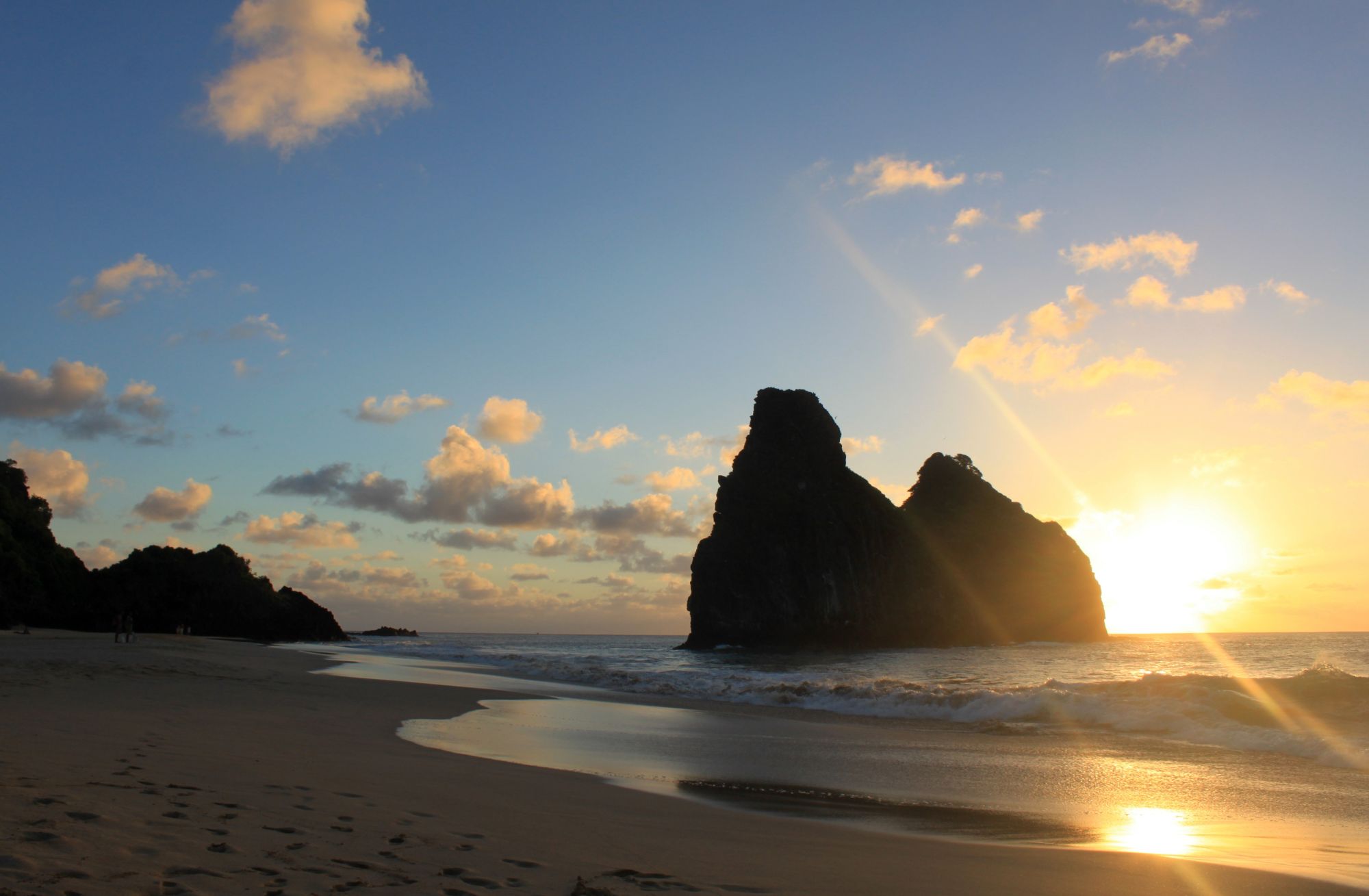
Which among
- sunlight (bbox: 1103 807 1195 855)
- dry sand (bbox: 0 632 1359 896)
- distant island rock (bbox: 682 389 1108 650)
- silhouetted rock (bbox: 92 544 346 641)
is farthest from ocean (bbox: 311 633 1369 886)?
distant island rock (bbox: 682 389 1108 650)

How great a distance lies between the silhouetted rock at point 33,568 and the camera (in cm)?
5412

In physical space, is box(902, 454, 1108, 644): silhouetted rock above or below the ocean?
above

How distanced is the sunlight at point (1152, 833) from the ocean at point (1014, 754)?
0.03m

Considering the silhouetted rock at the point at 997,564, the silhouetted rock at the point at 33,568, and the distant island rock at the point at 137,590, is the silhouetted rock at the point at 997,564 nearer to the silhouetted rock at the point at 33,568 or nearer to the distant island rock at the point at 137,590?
the distant island rock at the point at 137,590

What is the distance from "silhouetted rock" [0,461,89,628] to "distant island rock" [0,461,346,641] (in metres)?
0.06

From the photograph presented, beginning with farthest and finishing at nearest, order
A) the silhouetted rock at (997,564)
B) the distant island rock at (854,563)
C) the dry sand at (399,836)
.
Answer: the silhouetted rock at (997,564) → the distant island rock at (854,563) → the dry sand at (399,836)

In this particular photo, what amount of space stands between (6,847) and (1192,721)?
18335 mm

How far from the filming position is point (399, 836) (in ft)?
19.3

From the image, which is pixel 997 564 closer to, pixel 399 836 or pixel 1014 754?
pixel 1014 754

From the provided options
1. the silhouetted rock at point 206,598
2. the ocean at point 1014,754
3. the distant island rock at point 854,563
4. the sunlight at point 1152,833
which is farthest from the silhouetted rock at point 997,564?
the sunlight at point 1152,833

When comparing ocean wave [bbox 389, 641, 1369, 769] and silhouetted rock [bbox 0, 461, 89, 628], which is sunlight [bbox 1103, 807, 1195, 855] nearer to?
ocean wave [bbox 389, 641, 1369, 769]

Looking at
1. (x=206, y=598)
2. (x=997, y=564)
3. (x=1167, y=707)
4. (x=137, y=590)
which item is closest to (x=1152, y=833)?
(x=1167, y=707)

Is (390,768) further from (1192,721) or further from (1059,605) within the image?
(1059,605)

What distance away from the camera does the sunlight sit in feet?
24.0
